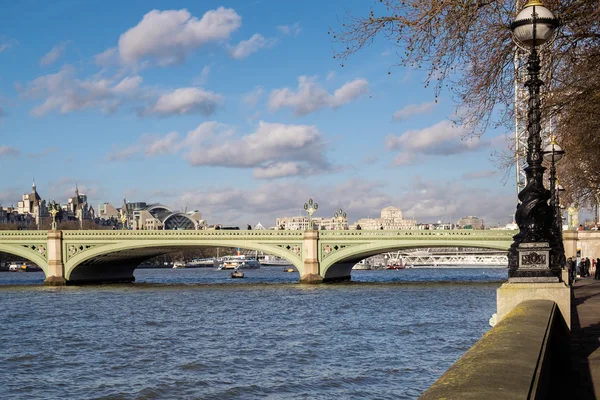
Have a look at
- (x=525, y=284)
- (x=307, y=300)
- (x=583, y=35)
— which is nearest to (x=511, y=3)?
(x=583, y=35)

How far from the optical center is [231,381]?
75.7 ft

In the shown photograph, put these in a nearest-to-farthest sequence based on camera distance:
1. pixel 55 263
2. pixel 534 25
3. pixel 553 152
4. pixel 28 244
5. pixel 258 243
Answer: pixel 534 25, pixel 553 152, pixel 258 243, pixel 55 263, pixel 28 244

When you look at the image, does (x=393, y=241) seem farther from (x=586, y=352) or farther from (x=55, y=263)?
(x=586, y=352)

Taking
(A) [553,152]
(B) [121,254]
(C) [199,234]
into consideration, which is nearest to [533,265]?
(A) [553,152]

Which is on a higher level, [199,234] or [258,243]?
[199,234]

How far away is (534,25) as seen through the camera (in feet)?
40.2

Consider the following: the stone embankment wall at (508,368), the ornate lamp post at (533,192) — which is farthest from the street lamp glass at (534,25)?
the stone embankment wall at (508,368)

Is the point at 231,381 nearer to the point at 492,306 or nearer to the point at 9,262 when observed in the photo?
the point at 492,306

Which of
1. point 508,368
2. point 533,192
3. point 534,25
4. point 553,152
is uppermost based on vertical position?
point 534,25

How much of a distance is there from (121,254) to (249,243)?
14659mm

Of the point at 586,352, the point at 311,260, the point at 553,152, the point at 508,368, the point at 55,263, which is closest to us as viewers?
the point at 508,368

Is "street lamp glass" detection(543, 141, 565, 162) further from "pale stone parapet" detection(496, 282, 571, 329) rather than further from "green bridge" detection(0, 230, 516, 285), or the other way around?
"green bridge" detection(0, 230, 516, 285)

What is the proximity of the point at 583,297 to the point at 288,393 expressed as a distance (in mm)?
11607

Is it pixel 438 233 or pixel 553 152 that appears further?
pixel 438 233
